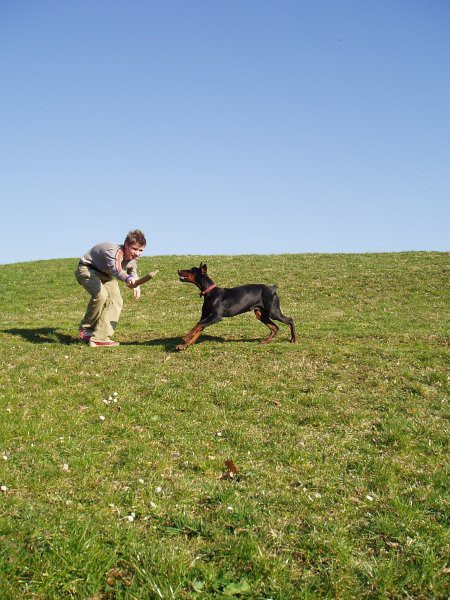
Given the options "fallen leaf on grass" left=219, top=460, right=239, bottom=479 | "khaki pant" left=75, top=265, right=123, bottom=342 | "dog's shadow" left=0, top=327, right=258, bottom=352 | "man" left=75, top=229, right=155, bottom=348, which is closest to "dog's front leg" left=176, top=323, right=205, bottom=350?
"dog's shadow" left=0, top=327, right=258, bottom=352

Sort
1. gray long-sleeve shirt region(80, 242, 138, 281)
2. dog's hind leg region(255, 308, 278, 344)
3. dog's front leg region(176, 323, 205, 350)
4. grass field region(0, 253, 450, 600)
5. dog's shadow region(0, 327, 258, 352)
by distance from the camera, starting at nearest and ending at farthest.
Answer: grass field region(0, 253, 450, 600) → dog's front leg region(176, 323, 205, 350) → gray long-sleeve shirt region(80, 242, 138, 281) → dog's shadow region(0, 327, 258, 352) → dog's hind leg region(255, 308, 278, 344)

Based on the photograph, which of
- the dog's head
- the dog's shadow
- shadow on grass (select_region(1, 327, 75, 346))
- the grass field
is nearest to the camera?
the grass field

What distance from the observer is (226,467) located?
5715 millimetres

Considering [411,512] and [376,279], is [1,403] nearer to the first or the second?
[411,512]

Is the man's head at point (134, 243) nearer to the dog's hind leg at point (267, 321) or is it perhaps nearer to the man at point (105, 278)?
the man at point (105, 278)

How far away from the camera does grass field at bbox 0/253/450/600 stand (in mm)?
3865

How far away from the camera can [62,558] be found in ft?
12.7

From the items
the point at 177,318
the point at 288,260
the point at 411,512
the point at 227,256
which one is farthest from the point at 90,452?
the point at 227,256

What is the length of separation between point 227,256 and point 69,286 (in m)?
10.4

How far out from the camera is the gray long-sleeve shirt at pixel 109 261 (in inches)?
429

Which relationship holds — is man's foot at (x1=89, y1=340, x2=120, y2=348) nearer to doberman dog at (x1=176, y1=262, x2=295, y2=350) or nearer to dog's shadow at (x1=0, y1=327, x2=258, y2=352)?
dog's shadow at (x1=0, y1=327, x2=258, y2=352)

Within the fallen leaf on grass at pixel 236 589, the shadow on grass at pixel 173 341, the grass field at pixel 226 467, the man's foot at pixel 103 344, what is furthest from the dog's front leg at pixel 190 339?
the fallen leaf on grass at pixel 236 589

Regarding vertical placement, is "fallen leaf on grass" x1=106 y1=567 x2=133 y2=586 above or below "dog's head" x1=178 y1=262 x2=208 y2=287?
below

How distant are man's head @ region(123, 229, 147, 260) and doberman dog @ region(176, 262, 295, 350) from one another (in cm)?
101
